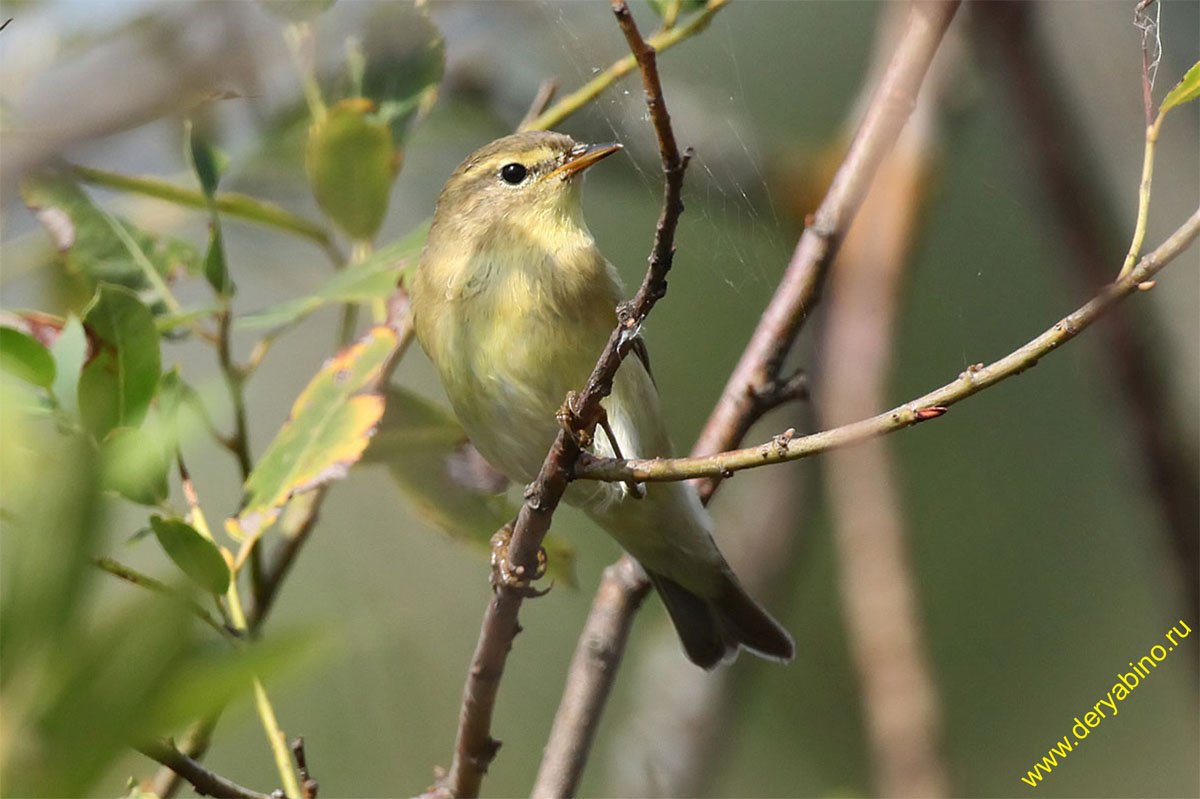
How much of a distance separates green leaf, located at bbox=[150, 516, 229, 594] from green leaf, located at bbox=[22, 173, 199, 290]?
2.39 ft

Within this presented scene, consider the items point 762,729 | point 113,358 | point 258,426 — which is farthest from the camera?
point 762,729

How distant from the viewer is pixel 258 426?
3.41 meters

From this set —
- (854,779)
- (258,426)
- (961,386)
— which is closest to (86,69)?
(961,386)

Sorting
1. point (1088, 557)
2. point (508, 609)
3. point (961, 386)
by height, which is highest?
point (1088, 557)

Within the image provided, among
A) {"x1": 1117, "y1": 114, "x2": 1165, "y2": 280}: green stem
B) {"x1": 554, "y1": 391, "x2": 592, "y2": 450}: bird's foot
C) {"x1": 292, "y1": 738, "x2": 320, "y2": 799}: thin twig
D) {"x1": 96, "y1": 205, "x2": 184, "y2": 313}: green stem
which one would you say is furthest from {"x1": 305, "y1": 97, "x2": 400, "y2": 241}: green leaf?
{"x1": 1117, "y1": 114, "x2": 1165, "y2": 280}: green stem

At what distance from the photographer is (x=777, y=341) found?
2.04 metres

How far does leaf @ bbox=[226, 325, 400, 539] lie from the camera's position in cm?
149

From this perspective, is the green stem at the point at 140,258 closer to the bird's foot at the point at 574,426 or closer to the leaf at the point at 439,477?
the leaf at the point at 439,477

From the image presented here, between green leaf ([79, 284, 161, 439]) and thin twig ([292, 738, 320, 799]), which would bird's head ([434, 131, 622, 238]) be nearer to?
green leaf ([79, 284, 161, 439])

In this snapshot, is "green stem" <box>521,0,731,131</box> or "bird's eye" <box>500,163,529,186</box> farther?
"bird's eye" <box>500,163,529,186</box>

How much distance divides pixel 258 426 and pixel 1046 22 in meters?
2.36

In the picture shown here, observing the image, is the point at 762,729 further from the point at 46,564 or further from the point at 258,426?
the point at 46,564

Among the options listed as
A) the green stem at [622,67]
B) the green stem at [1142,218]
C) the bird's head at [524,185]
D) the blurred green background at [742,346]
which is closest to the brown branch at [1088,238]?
the blurred green background at [742,346]

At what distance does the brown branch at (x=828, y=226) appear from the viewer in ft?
5.59
